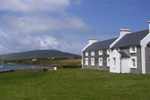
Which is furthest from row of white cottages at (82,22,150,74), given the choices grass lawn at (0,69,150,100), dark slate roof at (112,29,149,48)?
grass lawn at (0,69,150,100)

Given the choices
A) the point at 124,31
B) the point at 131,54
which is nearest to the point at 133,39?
the point at 131,54

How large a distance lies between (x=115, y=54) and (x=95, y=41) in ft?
78.2

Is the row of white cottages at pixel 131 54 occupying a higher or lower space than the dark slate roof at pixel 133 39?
lower

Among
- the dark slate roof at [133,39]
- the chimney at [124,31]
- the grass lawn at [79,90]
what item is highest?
the chimney at [124,31]

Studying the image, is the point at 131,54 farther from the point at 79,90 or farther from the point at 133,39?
the point at 79,90

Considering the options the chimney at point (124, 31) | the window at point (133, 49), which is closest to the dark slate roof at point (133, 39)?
the window at point (133, 49)

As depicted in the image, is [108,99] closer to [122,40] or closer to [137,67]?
[137,67]

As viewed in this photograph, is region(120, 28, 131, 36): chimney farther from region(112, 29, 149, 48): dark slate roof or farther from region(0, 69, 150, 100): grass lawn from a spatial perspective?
region(0, 69, 150, 100): grass lawn

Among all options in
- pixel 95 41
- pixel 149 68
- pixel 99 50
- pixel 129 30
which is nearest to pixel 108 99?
pixel 149 68

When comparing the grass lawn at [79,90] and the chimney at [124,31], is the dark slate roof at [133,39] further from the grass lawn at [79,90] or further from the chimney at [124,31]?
the grass lawn at [79,90]

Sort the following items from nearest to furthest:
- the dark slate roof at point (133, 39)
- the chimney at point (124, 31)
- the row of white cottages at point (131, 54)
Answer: the row of white cottages at point (131, 54) → the dark slate roof at point (133, 39) → the chimney at point (124, 31)

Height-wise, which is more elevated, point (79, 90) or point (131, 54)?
point (131, 54)

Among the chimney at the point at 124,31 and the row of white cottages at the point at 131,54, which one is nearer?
the row of white cottages at the point at 131,54

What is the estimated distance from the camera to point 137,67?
31875 mm
